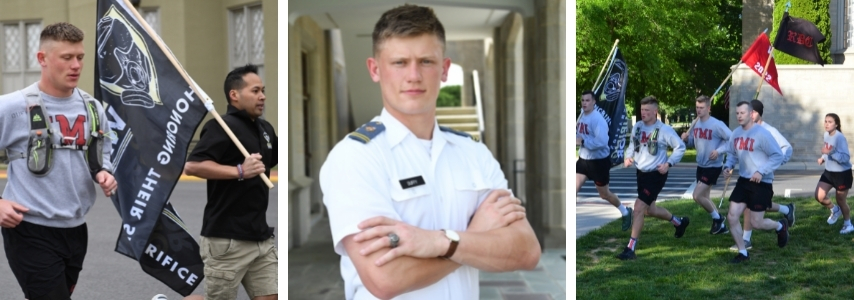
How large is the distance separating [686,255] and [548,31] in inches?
111

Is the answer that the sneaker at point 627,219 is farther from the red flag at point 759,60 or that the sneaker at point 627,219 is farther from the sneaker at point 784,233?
the red flag at point 759,60

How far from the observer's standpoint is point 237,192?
298 centimetres

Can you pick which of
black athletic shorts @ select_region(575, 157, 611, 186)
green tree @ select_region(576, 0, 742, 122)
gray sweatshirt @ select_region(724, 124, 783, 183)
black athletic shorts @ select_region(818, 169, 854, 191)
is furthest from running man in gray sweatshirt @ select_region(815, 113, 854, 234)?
black athletic shorts @ select_region(575, 157, 611, 186)

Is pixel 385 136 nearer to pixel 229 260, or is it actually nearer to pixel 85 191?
pixel 229 260

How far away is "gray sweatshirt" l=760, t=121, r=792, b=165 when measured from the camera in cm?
415

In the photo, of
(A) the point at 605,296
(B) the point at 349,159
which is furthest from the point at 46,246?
(A) the point at 605,296

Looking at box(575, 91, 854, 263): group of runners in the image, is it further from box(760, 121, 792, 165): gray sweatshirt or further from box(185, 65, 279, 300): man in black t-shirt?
box(185, 65, 279, 300): man in black t-shirt

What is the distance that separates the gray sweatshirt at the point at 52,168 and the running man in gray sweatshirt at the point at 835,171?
3346 mm

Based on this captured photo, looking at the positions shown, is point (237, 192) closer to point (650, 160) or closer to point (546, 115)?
point (650, 160)

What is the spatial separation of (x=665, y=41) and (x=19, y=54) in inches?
120

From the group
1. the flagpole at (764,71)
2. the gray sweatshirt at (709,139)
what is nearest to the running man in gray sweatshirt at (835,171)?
the flagpole at (764,71)

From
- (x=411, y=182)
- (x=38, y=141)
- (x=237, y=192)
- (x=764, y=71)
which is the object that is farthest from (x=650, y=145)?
(x=38, y=141)

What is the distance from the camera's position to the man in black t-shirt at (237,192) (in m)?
2.94

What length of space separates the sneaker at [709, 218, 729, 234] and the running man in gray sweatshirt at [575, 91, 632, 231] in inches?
17.1
